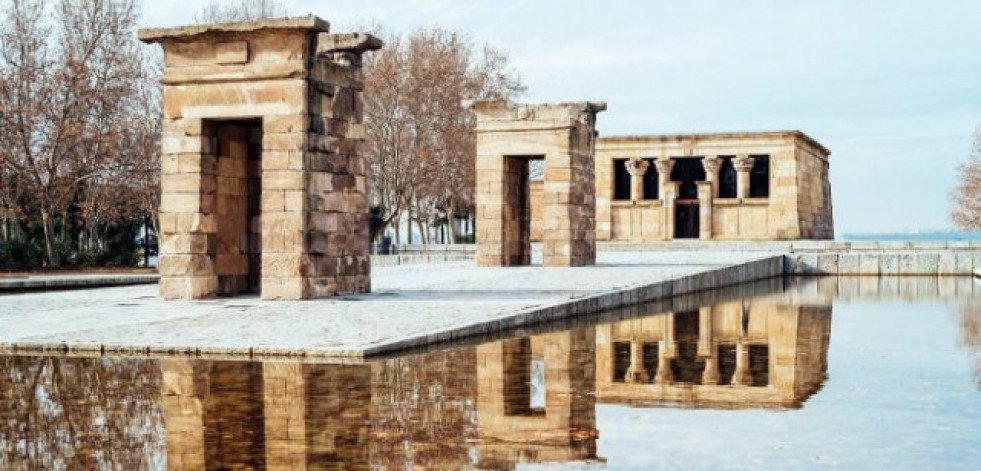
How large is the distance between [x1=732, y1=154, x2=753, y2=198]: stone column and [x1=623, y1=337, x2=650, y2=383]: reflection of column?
34.4 m

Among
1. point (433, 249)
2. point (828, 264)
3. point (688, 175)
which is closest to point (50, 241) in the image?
point (433, 249)

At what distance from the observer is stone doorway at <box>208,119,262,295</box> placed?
16.2m

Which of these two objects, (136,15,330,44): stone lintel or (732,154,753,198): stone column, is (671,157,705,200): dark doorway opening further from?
(136,15,330,44): stone lintel

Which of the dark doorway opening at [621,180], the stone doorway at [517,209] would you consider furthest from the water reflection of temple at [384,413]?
the dark doorway opening at [621,180]

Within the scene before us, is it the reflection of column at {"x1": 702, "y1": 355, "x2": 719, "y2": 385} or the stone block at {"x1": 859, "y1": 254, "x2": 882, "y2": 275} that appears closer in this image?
the reflection of column at {"x1": 702, "y1": 355, "x2": 719, "y2": 385}

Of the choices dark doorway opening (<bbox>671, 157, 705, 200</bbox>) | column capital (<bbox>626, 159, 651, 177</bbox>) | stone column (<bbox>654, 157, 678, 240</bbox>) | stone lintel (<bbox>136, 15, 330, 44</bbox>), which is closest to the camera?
stone lintel (<bbox>136, 15, 330, 44</bbox>)

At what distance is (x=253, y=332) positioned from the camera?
10.9 m

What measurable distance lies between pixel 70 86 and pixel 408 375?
27342mm

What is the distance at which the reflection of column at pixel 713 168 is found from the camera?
45.3m

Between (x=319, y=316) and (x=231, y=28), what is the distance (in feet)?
15.8

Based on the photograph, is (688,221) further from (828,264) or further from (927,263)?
(927,263)

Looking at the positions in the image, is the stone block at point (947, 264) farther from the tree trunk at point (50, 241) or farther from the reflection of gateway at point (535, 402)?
the tree trunk at point (50, 241)

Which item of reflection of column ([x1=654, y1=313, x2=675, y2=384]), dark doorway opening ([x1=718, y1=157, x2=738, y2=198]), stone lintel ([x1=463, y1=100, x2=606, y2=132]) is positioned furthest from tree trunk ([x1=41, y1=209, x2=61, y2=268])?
dark doorway opening ([x1=718, y1=157, x2=738, y2=198])

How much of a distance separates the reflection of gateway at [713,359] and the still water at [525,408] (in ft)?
0.12
